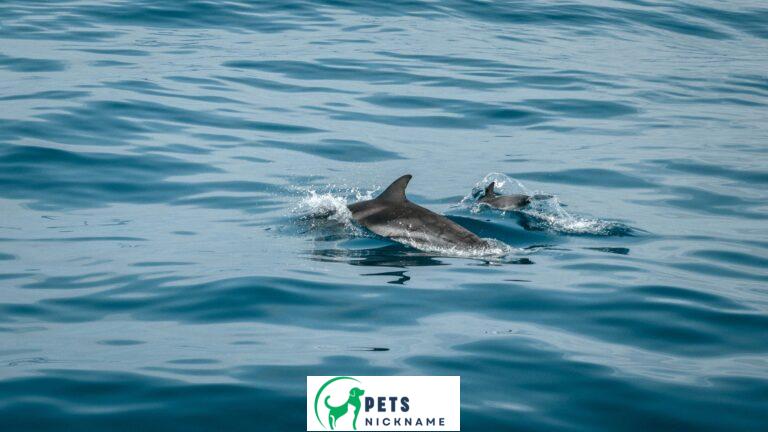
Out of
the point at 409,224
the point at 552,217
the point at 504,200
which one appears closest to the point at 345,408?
the point at 409,224

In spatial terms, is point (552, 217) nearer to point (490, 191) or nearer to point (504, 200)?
point (504, 200)

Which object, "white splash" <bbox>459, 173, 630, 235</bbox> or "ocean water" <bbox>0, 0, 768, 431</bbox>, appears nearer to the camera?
"ocean water" <bbox>0, 0, 768, 431</bbox>

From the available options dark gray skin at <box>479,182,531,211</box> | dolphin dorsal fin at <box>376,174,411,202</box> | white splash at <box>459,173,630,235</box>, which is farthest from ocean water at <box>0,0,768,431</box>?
dolphin dorsal fin at <box>376,174,411,202</box>

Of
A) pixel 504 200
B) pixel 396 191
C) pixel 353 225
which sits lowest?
pixel 353 225

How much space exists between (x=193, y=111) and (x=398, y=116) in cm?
389

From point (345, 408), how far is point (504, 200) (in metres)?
8.24

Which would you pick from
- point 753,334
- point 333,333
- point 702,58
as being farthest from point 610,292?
point 702,58

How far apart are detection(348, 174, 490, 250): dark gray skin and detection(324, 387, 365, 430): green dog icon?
17.7ft

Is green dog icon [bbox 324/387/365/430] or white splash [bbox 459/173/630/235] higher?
white splash [bbox 459/173/630/235]

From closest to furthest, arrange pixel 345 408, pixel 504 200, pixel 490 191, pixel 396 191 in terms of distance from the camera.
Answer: pixel 345 408 → pixel 396 191 → pixel 504 200 → pixel 490 191

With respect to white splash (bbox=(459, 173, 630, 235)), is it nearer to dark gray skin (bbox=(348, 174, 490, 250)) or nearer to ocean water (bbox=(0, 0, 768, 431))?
ocean water (bbox=(0, 0, 768, 431))

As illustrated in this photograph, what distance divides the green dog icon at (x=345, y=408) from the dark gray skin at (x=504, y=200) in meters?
7.66

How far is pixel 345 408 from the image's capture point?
7.16 m

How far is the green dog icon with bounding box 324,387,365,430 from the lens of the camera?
23.0 ft
